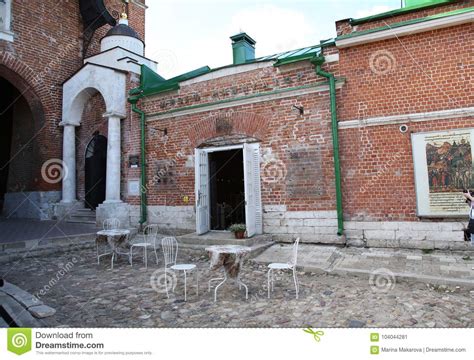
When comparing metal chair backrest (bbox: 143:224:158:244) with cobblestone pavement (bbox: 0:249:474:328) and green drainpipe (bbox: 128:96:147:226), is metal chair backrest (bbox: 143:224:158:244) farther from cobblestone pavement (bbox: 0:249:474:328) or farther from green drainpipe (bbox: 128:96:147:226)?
cobblestone pavement (bbox: 0:249:474:328)

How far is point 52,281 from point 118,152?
5.68 metres

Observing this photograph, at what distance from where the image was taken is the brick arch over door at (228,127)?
862 centimetres

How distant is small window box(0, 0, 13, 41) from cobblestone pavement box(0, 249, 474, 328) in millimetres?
9471

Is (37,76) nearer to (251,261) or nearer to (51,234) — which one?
(51,234)

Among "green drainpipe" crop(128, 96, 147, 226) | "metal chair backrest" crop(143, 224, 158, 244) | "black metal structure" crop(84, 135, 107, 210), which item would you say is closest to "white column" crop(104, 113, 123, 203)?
"green drainpipe" crop(128, 96, 147, 226)

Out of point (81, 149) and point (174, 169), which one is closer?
point (174, 169)

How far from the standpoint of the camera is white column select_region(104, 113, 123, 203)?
35.0 feet

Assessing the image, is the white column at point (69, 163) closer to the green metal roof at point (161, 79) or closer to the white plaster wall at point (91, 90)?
the white plaster wall at point (91, 90)

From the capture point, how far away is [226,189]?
11.6 metres

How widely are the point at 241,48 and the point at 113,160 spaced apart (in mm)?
5999

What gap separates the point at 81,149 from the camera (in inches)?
498

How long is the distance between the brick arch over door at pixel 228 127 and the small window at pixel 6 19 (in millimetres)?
7977

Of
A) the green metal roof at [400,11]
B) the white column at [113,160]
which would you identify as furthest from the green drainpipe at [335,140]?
the white column at [113,160]
